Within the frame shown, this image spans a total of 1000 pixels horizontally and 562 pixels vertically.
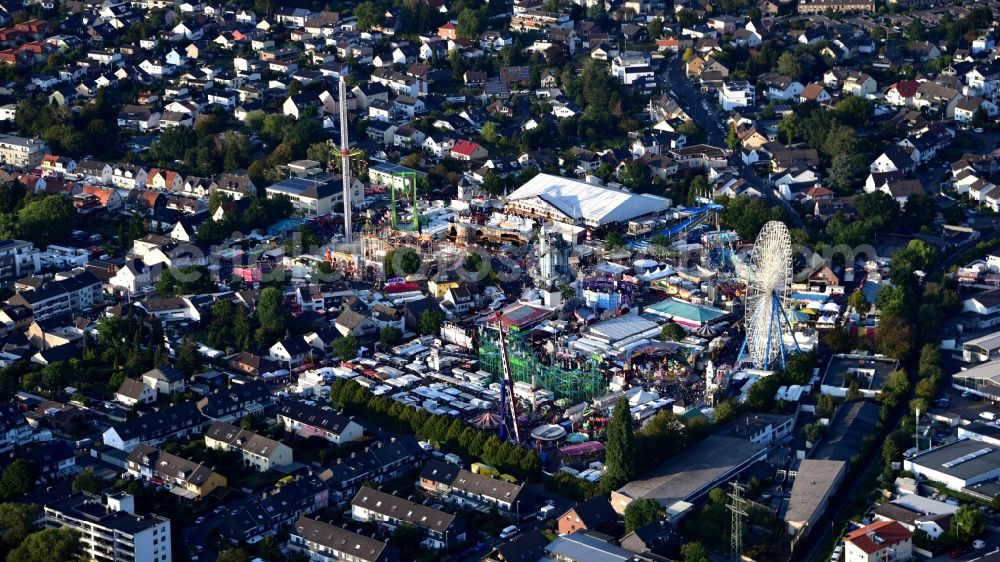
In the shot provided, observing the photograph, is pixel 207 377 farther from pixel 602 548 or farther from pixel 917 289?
pixel 917 289

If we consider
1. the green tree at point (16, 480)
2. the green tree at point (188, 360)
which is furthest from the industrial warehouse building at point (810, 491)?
the green tree at point (16, 480)

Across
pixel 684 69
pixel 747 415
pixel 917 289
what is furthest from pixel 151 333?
pixel 684 69

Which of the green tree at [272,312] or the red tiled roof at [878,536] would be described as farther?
the green tree at [272,312]

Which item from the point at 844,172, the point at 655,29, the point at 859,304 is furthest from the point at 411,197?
the point at 655,29

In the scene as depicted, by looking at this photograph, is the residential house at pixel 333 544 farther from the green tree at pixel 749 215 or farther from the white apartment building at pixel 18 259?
the green tree at pixel 749 215

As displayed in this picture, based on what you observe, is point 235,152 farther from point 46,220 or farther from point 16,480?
point 16,480
